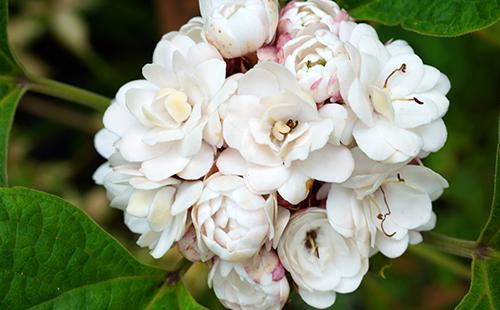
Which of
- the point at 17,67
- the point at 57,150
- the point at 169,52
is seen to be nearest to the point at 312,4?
the point at 169,52

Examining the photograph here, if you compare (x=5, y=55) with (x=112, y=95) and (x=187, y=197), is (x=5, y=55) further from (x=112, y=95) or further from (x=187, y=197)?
(x=112, y=95)

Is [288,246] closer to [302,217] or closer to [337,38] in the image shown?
[302,217]

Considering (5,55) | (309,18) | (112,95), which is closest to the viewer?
(309,18)

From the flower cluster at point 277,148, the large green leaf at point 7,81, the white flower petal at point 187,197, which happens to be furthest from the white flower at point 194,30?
the large green leaf at point 7,81

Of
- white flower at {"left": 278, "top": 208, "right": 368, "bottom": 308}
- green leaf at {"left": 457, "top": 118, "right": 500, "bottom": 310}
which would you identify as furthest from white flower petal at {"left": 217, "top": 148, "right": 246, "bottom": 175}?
green leaf at {"left": 457, "top": 118, "right": 500, "bottom": 310}

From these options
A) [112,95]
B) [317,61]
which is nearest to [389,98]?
[317,61]
